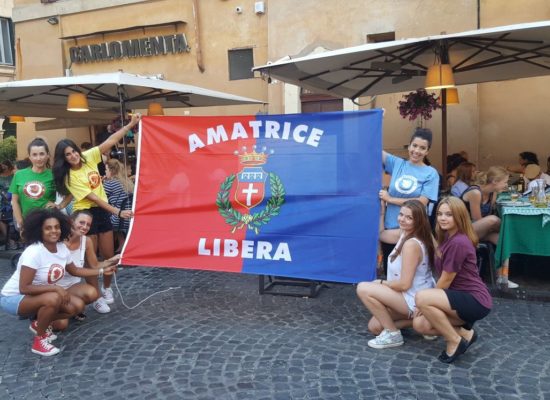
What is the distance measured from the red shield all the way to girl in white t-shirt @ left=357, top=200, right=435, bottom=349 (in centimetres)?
132

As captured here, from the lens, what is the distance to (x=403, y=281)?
3922 millimetres

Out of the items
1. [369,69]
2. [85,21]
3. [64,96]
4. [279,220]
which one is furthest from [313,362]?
[85,21]

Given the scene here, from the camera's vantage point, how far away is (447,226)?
12.4ft

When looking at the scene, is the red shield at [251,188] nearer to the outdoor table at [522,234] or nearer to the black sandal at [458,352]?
the black sandal at [458,352]

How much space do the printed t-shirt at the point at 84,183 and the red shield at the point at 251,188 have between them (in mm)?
1486

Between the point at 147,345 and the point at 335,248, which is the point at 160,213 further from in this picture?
the point at 335,248

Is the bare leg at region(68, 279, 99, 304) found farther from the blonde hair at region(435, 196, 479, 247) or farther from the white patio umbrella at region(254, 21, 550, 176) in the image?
the blonde hair at region(435, 196, 479, 247)

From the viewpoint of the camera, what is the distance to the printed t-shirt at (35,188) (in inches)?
208

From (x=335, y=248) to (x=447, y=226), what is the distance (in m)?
1.10

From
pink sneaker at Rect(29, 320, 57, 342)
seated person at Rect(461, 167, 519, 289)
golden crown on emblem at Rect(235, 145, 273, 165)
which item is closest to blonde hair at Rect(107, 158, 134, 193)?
golden crown on emblem at Rect(235, 145, 273, 165)

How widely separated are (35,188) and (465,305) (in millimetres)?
4273

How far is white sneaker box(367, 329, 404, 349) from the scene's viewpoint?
403 cm

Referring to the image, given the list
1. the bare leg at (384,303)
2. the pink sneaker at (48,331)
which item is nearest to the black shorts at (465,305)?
the bare leg at (384,303)

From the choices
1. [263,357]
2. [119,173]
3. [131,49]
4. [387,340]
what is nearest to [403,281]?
[387,340]
